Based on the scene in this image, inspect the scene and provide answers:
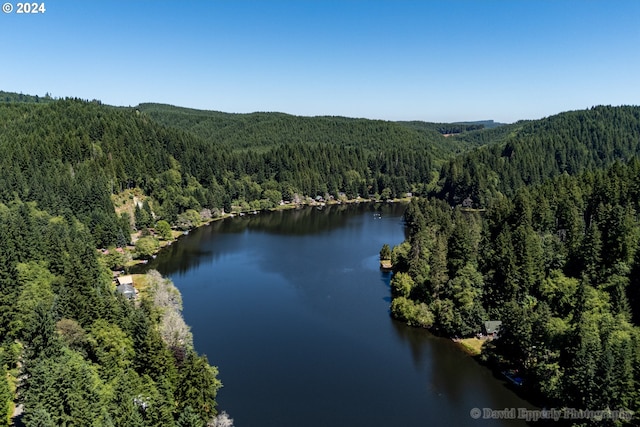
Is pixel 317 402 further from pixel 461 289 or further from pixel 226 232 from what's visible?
pixel 226 232

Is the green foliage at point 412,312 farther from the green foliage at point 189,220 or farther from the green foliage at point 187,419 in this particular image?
the green foliage at point 189,220

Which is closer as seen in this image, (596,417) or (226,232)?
(596,417)

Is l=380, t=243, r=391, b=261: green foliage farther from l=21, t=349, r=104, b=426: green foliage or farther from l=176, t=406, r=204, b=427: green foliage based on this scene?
l=21, t=349, r=104, b=426: green foliage

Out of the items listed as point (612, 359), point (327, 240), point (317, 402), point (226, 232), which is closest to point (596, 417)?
point (612, 359)

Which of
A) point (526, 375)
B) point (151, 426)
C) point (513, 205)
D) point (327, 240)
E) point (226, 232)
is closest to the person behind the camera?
point (151, 426)

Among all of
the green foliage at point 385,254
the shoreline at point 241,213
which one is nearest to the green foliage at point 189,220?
the shoreline at point 241,213

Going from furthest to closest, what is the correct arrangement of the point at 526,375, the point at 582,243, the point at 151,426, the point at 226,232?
the point at 226,232
the point at 582,243
the point at 526,375
the point at 151,426
